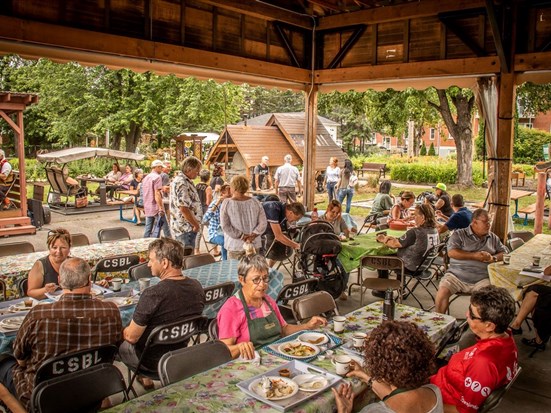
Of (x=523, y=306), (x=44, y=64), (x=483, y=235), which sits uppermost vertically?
(x=44, y=64)

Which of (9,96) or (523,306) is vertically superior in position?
(9,96)

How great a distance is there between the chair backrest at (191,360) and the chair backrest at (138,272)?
213cm

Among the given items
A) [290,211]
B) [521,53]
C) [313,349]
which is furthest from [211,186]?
[313,349]

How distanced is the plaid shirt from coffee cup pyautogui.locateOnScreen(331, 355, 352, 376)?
1443 mm

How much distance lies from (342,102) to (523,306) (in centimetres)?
1650

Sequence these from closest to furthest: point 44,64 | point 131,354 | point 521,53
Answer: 1. point 131,354
2. point 521,53
3. point 44,64

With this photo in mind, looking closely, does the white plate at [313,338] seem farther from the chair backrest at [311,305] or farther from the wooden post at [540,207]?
the wooden post at [540,207]

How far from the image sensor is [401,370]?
2.37 meters

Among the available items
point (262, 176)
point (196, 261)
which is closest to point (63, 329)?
point (196, 261)

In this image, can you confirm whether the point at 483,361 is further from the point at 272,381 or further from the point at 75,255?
the point at 75,255

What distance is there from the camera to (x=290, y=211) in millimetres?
7070

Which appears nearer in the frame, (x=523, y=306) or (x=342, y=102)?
(x=523, y=306)

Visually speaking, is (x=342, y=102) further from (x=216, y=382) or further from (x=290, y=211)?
(x=216, y=382)

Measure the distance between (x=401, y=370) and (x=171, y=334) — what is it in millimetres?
1755
